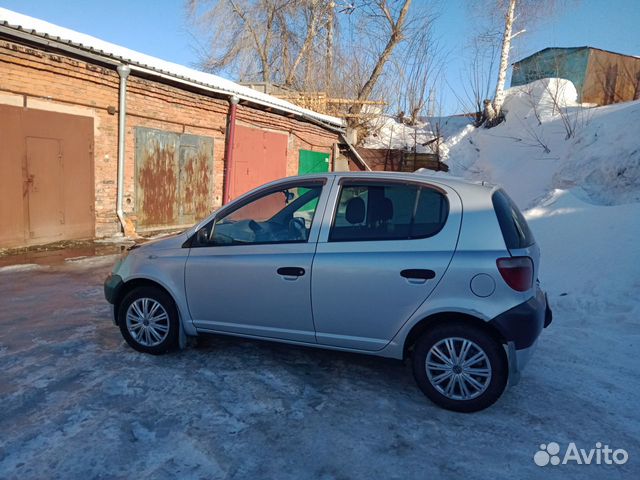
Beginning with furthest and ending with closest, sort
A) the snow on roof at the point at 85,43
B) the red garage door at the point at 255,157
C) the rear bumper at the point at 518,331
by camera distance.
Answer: the red garage door at the point at 255,157 → the snow on roof at the point at 85,43 → the rear bumper at the point at 518,331

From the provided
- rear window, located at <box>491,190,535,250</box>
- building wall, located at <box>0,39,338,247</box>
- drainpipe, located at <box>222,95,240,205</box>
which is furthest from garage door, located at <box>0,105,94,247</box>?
rear window, located at <box>491,190,535,250</box>

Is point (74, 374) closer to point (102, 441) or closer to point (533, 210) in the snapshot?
point (102, 441)

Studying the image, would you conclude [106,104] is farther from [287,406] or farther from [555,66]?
[555,66]

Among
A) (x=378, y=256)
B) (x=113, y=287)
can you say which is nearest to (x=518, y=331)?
(x=378, y=256)

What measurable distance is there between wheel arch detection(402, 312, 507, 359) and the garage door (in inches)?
283

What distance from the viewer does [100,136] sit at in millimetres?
8898

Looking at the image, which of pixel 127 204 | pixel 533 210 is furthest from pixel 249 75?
pixel 533 210

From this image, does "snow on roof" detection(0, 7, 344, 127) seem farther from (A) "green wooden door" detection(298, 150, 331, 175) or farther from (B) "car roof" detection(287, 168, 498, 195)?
(B) "car roof" detection(287, 168, 498, 195)

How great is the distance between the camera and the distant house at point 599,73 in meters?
19.9

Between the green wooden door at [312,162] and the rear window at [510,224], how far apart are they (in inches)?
487

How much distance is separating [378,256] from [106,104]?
305 inches

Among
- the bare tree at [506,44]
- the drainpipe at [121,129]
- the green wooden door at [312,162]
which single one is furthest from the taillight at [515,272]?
the bare tree at [506,44]

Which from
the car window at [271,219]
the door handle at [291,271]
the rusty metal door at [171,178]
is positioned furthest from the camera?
the rusty metal door at [171,178]

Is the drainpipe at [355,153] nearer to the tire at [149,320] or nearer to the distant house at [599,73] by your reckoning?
the distant house at [599,73]
